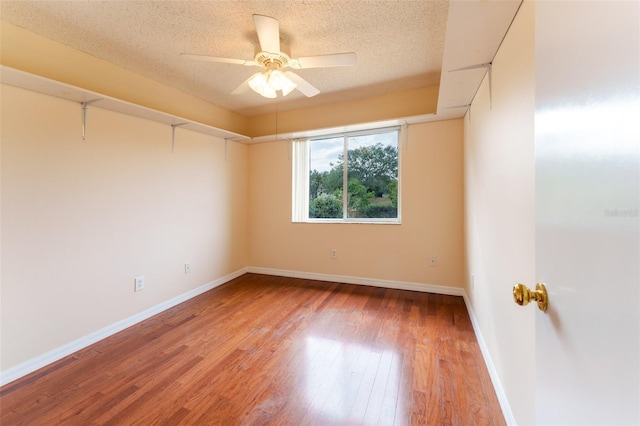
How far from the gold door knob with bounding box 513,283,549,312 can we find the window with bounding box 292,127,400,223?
8.96 feet

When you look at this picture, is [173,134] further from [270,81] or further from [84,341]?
[84,341]

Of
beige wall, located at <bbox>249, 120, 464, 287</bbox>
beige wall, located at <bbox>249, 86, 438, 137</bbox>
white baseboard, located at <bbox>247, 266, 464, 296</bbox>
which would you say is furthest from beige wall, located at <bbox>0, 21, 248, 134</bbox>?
white baseboard, located at <bbox>247, 266, 464, 296</bbox>

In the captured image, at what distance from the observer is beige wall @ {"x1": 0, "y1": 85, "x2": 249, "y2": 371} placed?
1.84 m

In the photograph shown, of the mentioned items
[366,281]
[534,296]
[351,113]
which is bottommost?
[366,281]

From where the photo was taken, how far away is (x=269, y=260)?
13.6 ft

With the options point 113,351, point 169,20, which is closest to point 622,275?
point 169,20

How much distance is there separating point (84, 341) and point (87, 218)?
3.40 feet

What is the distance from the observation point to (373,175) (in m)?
3.60

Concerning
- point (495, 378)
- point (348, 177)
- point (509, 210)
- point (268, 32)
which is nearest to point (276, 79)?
point (268, 32)

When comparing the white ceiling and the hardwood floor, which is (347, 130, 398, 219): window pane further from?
the hardwood floor

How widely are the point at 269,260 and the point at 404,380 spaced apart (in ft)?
9.21

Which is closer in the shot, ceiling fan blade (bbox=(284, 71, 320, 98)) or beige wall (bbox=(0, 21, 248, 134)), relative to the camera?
beige wall (bbox=(0, 21, 248, 134))

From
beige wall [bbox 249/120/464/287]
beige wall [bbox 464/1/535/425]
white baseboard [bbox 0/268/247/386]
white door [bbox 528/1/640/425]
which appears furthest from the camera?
beige wall [bbox 249/120/464/287]

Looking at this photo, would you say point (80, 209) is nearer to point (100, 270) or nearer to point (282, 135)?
point (100, 270)
